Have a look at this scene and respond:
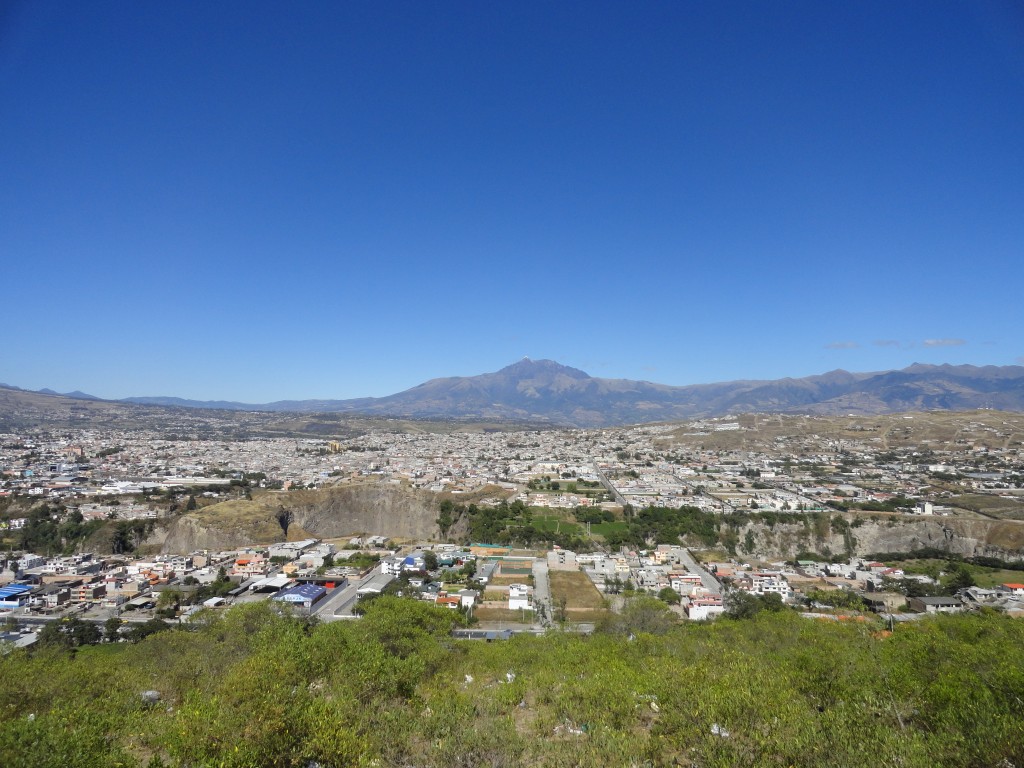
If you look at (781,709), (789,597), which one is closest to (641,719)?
(781,709)

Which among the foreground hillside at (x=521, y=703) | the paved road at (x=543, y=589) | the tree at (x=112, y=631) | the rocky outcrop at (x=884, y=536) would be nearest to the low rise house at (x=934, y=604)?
the foreground hillside at (x=521, y=703)

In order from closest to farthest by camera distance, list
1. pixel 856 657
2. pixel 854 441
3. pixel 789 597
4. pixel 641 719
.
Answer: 1. pixel 641 719
2. pixel 856 657
3. pixel 789 597
4. pixel 854 441

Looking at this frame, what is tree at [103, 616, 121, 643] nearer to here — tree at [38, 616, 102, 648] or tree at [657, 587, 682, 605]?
tree at [38, 616, 102, 648]

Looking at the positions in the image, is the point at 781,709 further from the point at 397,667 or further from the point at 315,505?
the point at 315,505

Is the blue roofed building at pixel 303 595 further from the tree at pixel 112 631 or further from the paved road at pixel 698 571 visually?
the paved road at pixel 698 571

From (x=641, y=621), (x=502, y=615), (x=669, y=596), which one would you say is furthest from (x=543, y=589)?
(x=641, y=621)

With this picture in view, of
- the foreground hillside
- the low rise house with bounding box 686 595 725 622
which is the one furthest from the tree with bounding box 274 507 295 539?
the low rise house with bounding box 686 595 725 622
